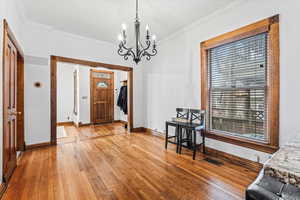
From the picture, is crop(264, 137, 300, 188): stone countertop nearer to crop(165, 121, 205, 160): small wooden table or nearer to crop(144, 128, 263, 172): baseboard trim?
crop(144, 128, 263, 172): baseboard trim

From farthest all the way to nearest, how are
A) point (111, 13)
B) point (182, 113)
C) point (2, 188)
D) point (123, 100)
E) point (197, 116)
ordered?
point (123, 100) → point (182, 113) → point (197, 116) → point (111, 13) → point (2, 188)

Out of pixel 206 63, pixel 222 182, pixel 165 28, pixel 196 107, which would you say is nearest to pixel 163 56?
pixel 165 28

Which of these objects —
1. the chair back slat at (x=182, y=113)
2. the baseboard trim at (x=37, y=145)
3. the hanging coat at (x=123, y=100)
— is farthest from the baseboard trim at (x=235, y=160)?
the baseboard trim at (x=37, y=145)

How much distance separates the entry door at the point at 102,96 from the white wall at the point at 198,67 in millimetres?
2354

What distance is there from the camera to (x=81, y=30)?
353 centimetres

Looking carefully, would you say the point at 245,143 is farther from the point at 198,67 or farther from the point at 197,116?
the point at 198,67

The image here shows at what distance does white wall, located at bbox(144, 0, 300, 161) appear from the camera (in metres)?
1.94

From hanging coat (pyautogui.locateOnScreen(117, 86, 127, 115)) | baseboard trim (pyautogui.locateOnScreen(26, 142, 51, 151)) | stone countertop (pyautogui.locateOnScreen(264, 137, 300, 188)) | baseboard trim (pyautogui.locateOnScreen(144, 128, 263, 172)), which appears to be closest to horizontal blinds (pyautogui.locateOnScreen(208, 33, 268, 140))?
baseboard trim (pyautogui.locateOnScreen(144, 128, 263, 172))

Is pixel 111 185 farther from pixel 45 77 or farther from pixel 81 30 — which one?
pixel 81 30

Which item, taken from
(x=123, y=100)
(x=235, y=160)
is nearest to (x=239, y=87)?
(x=235, y=160)

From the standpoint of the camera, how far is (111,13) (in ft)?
9.39

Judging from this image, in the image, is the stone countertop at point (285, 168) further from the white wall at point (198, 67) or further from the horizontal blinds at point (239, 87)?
the horizontal blinds at point (239, 87)

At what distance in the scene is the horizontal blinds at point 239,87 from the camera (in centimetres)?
229

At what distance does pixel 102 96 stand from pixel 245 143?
17.8ft
